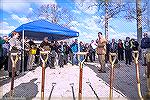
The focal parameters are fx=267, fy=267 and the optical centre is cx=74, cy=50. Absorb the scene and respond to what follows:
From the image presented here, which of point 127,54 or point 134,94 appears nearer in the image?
point 134,94

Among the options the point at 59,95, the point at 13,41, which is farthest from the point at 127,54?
the point at 59,95

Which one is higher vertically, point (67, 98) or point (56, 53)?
point (56, 53)

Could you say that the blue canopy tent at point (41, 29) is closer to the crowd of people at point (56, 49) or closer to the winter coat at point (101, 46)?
the crowd of people at point (56, 49)

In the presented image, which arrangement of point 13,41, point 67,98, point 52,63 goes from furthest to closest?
point 52,63 < point 13,41 < point 67,98

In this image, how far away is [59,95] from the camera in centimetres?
700

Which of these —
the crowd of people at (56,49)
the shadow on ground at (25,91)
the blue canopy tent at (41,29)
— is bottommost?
the shadow on ground at (25,91)

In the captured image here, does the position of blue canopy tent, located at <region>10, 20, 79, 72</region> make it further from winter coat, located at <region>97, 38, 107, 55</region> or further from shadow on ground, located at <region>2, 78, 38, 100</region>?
shadow on ground, located at <region>2, 78, 38, 100</region>

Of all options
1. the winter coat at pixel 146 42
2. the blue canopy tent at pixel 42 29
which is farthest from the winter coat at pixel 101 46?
the blue canopy tent at pixel 42 29

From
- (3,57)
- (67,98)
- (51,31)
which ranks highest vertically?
(51,31)

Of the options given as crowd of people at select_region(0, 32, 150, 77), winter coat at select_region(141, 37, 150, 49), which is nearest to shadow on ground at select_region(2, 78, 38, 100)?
crowd of people at select_region(0, 32, 150, 77)

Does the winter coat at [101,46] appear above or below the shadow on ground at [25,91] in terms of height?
above

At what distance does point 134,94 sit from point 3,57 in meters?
5.27

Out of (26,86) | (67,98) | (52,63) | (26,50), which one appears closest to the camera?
(67,98)

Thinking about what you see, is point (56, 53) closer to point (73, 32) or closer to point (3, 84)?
point (73, 32)
